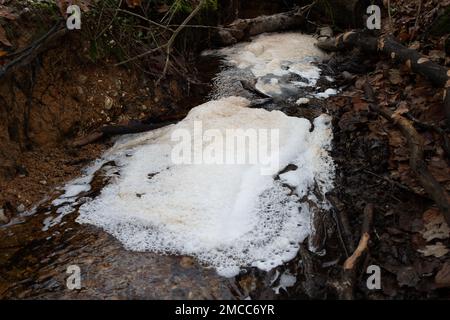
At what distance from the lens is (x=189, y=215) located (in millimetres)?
3186

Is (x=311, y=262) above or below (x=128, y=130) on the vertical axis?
below

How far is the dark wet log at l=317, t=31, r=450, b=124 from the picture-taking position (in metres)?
3.84

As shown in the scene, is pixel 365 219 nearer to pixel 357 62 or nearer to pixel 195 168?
pixel 195 168

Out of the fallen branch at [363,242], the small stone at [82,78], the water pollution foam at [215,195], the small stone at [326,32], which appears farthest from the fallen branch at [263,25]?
the fallen branch at [363,242]

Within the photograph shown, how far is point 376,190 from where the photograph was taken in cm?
333

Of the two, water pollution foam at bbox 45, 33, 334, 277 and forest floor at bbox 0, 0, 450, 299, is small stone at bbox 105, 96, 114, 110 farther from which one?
water pollution foam at bbox 45, 33, 334, 277

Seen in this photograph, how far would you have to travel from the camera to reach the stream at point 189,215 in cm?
274

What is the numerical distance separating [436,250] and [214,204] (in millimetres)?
1683

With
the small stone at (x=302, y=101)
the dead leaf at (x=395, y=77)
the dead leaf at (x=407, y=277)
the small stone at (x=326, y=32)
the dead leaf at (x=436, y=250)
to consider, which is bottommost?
the dead leaf at (x=407, y=277)

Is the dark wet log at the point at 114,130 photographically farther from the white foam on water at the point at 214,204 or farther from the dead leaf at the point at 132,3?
the dead leaf at the point at 132,3

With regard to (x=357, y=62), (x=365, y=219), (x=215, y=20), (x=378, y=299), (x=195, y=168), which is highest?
(x=215, y=20)

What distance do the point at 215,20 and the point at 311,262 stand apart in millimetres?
4935

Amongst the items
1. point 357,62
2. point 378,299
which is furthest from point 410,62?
point 378,299

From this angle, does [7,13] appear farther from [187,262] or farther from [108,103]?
[187,262]
